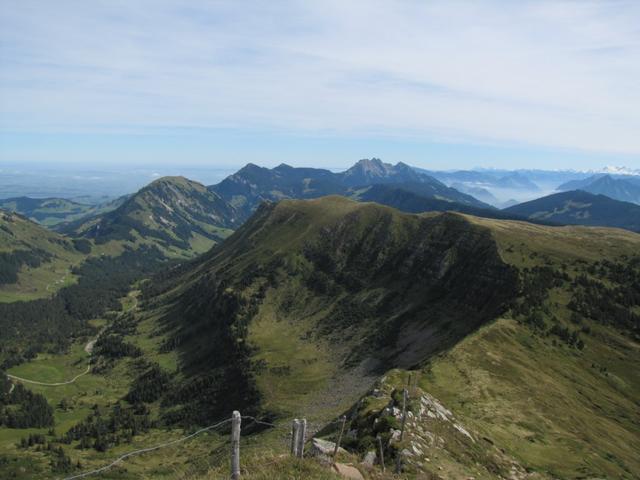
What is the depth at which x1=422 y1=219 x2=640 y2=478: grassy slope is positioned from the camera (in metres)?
62.4

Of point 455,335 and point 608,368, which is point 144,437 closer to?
point 455,335

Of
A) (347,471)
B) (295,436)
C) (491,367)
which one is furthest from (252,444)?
(295,436)

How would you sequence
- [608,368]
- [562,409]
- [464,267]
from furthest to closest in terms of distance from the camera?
[464,267]
[608,368]
[562,409]

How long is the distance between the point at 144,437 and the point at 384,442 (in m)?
176

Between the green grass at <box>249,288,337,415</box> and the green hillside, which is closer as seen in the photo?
the green hillside

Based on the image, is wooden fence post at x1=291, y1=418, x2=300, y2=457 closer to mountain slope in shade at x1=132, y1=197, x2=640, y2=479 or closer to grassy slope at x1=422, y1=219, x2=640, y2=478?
mountain slope in shade at x1=132, y1=197, x2=640, y2=479

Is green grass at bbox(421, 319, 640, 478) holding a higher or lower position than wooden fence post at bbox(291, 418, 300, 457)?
Result: lower

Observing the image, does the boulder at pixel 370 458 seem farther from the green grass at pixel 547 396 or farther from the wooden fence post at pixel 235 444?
the green grass at pixel 547 396

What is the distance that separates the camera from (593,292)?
141 metres

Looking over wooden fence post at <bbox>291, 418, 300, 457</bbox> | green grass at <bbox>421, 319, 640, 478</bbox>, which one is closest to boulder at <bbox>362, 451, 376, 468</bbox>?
wooden fence post at <bbox>291, 418, 300, 457</bbox>

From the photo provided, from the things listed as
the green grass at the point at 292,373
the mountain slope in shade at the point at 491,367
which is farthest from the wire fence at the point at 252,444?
the green grass at the point at 292,373

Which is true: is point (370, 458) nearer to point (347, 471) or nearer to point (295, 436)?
point (347, 471)

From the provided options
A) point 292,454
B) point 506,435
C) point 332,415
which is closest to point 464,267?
point 332,415

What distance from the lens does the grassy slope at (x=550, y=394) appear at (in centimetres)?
6244
